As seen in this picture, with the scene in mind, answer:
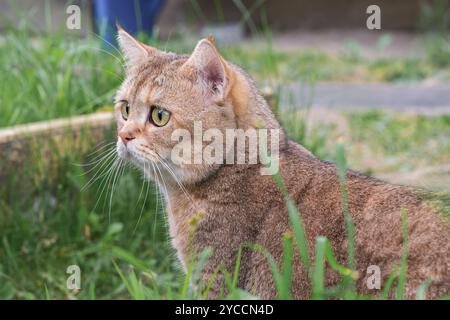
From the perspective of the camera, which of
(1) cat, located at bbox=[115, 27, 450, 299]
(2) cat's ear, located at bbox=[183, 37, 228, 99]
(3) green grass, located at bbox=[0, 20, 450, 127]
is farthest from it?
(3) green grass, located at bbox=[0, 20, 450, 127]

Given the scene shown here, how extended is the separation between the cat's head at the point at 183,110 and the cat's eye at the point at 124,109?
Result: 0.07 metres

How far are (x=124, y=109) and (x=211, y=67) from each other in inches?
15.5

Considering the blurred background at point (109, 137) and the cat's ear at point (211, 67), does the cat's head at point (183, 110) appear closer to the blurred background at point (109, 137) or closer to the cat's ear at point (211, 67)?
the cat's ear at point (211, 67)

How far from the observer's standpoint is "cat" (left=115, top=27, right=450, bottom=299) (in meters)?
2.31

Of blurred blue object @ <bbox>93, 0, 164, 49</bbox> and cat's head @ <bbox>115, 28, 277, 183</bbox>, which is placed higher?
blurred blue object @ <bbox>93, 0, 164, 49</bbox>

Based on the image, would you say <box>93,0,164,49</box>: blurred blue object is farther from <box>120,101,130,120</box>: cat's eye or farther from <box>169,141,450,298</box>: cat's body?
<box>169,141,450,298</box>: cat's body

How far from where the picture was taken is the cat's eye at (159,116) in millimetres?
2518

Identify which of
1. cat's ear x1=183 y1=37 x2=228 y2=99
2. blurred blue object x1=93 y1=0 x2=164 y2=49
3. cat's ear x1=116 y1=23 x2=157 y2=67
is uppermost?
blurred blue object x1=93 y1=0 x2=164 y2=49

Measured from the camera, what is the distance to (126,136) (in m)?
2.52

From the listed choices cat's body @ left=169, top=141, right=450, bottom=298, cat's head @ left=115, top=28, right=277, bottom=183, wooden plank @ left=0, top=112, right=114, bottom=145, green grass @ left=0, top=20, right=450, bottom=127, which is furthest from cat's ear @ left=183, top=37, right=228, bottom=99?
wooden plank @ left=0, top=112, right=114, bottom=145

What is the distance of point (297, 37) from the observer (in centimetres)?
813

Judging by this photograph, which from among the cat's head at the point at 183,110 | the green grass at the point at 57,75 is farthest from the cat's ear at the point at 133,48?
the green grass at the point at 57,75

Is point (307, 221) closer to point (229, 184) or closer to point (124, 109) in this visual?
point (229, 184)

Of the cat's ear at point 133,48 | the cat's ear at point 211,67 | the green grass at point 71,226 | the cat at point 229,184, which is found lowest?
Answer: the green grass at point 71,226
